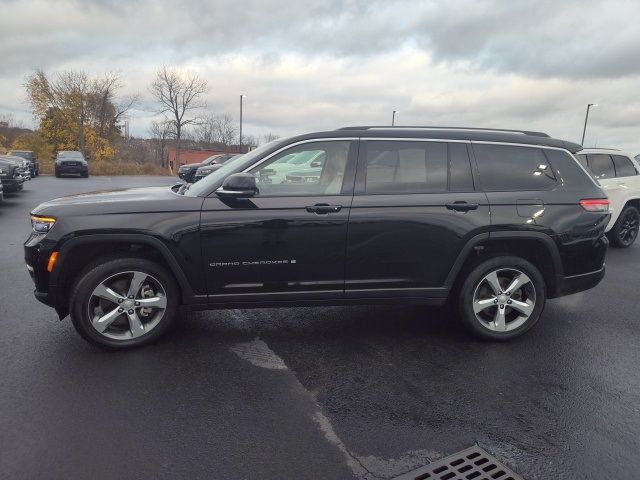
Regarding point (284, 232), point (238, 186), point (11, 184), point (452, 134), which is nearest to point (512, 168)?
point (452, 134)

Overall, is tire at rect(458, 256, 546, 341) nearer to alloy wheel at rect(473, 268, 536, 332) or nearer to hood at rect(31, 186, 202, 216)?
alloy wheel at rect(473, 268, 536, 332)

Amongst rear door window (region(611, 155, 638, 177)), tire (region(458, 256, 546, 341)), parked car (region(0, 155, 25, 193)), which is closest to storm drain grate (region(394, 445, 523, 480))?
tire (region(458, 256, 546, 341))

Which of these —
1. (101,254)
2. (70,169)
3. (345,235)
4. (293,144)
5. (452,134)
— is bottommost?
(70,169)

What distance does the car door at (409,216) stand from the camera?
3.86 m

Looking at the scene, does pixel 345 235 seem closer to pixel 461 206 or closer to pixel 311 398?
pixel 461 206

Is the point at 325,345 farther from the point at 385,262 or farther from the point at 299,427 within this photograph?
the point at 299,427

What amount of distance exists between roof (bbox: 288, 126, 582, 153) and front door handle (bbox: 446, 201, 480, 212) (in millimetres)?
601

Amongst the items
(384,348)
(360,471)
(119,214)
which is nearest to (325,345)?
(384,348)

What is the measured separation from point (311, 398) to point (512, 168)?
266cm

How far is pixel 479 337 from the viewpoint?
4133 mm

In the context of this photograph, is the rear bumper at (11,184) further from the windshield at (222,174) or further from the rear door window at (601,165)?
the rear door window at (601,165)

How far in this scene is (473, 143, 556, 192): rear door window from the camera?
4086 millimetres

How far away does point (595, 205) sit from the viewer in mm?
4199

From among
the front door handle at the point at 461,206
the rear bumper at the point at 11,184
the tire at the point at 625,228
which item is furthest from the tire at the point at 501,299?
the rear bumper at the point at 11,184
